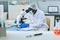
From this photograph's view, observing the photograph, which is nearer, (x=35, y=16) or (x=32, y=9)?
(x=32, y=9)

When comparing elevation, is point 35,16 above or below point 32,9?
below

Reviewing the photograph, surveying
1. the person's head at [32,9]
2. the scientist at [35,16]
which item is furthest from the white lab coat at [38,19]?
the person's head at [32,9]

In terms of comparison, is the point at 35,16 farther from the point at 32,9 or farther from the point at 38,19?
the point at 32,9

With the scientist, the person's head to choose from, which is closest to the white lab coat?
the scientist

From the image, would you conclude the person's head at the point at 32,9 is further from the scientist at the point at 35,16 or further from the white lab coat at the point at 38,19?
the white lab coat at the point at 38,19

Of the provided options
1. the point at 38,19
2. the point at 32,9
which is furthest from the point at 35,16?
the point at 32,9

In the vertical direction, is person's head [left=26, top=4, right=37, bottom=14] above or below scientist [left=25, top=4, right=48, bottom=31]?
above

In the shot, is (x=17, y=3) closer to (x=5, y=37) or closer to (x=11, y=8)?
(x=11, y=8)

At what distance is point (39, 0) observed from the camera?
5.36 metres

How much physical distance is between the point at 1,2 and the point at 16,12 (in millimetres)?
767

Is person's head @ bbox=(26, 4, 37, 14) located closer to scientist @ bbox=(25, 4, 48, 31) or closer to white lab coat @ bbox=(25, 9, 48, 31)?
scientist @ bbox=(25, 4, 48, 31)

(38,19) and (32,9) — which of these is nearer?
(32,9)

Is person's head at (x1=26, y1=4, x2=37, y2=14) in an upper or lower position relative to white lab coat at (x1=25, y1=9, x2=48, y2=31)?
upper

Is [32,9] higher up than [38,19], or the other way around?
[32,9]
